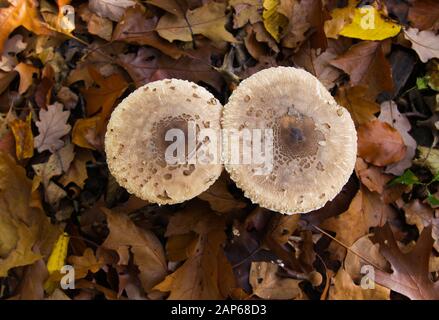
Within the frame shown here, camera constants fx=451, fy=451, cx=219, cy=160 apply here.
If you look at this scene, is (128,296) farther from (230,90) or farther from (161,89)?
(230,90)

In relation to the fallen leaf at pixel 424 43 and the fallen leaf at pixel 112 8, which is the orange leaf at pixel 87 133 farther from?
the fallen leaf at pixel 424 43

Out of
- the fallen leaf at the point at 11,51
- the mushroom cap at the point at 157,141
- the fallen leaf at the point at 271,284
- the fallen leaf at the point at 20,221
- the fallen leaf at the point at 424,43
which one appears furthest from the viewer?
the fallen leaf at the point at 424,43

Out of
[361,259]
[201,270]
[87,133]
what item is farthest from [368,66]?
[87,133]

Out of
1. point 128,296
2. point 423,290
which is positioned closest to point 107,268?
point 128,296

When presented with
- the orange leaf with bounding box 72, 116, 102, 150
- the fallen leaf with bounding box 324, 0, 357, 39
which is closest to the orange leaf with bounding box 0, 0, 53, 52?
the orange leaf with bounding box 72, 116, 102, 150

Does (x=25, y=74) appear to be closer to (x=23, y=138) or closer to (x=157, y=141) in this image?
(x=23, y=138)

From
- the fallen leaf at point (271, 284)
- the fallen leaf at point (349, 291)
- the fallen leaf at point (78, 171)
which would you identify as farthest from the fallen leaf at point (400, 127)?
the fallen leaf at point (78, 171)
